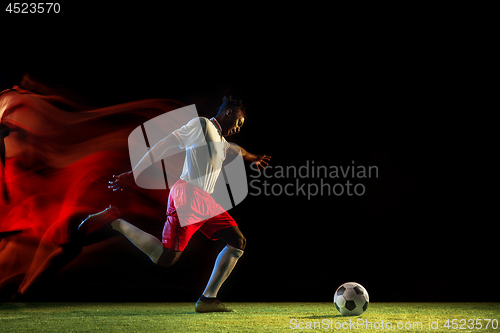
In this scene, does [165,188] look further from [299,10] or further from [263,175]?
[299,10]

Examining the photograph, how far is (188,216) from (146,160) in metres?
0.47

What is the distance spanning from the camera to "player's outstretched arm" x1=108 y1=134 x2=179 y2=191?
108 inches

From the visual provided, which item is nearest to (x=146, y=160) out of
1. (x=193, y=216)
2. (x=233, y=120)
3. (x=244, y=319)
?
(x=193, y=216)

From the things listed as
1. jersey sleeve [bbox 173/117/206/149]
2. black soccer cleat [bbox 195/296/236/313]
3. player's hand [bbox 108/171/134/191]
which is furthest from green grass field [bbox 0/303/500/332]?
jersey sleeve [bbox 173/117/206/149]

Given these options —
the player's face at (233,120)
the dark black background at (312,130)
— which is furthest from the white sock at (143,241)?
the dark black background at (312,130)

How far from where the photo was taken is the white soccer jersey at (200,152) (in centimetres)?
303

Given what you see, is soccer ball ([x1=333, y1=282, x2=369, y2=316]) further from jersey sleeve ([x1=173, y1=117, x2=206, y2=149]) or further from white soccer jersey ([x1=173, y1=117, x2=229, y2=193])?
jersey sleeve ([x1=173, y1=117, x2=206, y2=149])

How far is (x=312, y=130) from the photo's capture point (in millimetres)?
4539

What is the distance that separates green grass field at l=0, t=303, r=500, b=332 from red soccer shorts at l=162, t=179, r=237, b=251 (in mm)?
539

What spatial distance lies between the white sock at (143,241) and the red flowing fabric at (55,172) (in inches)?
53.5

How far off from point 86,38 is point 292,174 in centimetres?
263

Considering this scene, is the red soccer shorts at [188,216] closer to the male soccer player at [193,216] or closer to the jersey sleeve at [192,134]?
the male soccer player at [193,216]

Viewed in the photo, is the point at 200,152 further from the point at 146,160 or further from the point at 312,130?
the point at 312,130

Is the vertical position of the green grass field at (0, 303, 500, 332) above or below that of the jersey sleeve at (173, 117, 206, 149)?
below
